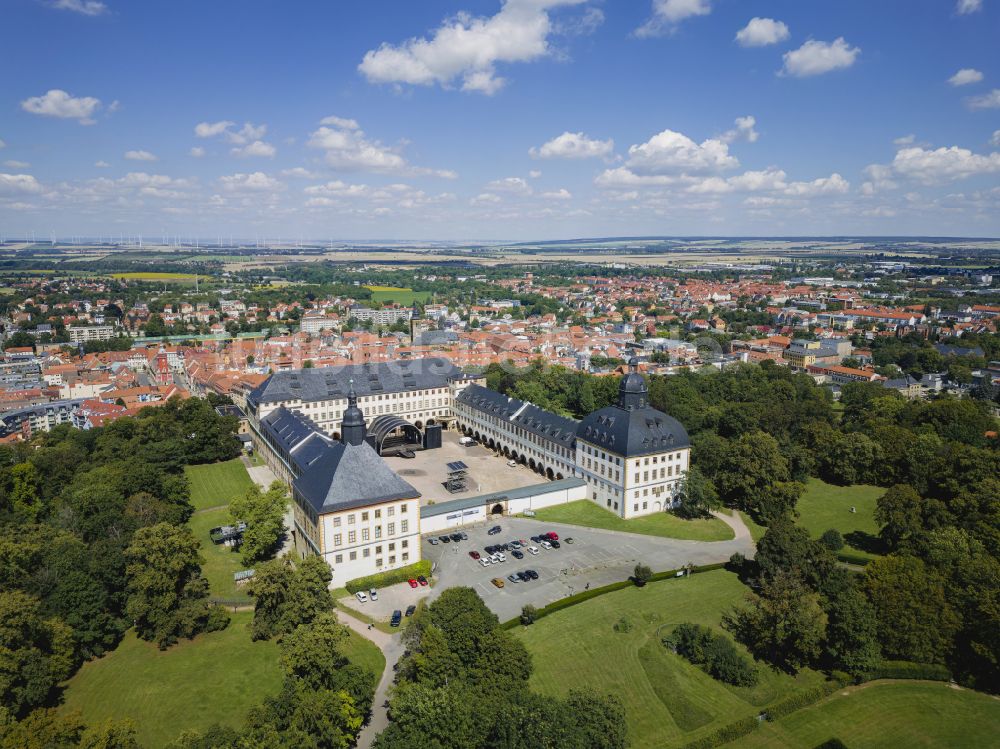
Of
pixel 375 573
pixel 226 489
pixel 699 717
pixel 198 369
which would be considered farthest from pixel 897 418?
pixel 198 369

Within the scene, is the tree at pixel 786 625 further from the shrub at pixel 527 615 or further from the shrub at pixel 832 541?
the shrub at pixel 832 541

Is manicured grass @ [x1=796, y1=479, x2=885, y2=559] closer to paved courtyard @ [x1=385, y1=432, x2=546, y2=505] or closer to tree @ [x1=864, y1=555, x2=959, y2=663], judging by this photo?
tree @ [x1=864, y1=555, x2=959, y2=663]

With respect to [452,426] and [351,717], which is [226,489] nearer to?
[452,426]

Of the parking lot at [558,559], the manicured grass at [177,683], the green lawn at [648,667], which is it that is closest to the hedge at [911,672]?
the green lawn at [648,667]

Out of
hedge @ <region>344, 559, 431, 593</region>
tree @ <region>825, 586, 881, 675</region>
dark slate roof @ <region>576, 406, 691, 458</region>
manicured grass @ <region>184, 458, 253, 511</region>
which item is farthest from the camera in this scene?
manicured grass @ <region>184, 458, 253, 511</region>

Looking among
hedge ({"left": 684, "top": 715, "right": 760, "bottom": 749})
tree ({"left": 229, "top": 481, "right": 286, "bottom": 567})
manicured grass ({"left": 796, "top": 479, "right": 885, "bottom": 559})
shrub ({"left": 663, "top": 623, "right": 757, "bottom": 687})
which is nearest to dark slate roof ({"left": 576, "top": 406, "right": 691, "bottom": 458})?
manicured grass ({"left": 796, "top": 479, "right": 885, "bottom": 559})
